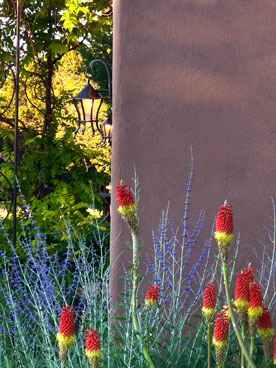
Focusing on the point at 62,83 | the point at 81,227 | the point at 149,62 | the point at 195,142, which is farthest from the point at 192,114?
the point at 62,83

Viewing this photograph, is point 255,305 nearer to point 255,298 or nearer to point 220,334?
point 255,298

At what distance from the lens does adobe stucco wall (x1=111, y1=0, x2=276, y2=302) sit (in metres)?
3.89

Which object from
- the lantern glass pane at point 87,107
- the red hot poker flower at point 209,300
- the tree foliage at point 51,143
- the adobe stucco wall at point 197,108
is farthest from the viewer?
the lantern glass pane at point 87,107

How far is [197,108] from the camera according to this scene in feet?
12.9

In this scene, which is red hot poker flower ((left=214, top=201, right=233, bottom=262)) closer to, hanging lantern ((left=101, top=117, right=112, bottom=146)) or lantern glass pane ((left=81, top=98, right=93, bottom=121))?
lantern glass pane ((left=81, top=98, right=93, bottom=121))

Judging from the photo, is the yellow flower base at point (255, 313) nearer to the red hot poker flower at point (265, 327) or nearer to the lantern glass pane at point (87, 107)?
the red hot poker flower at point (265, 327)

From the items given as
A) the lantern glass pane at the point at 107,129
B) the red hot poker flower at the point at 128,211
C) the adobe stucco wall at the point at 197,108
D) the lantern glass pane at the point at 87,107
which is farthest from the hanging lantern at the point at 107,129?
the red hot poker flower at the point at 128,211

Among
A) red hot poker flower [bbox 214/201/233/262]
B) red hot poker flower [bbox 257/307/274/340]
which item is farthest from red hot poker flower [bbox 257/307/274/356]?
red hot poker flower [bbox 214/201/233/262]

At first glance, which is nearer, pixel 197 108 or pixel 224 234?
pixel 224 234

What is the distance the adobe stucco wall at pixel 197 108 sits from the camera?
12.8ft

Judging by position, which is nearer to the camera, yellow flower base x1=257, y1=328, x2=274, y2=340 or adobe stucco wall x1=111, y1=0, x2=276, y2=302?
yellow flower base x1=257, y1=328, x2=274, y2=340

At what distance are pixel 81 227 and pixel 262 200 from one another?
3.63m

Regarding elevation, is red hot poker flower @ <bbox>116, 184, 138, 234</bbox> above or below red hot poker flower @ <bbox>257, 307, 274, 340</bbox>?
above

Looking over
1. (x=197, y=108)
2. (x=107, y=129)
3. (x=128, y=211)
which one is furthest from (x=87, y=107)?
(x=128, y=211)
